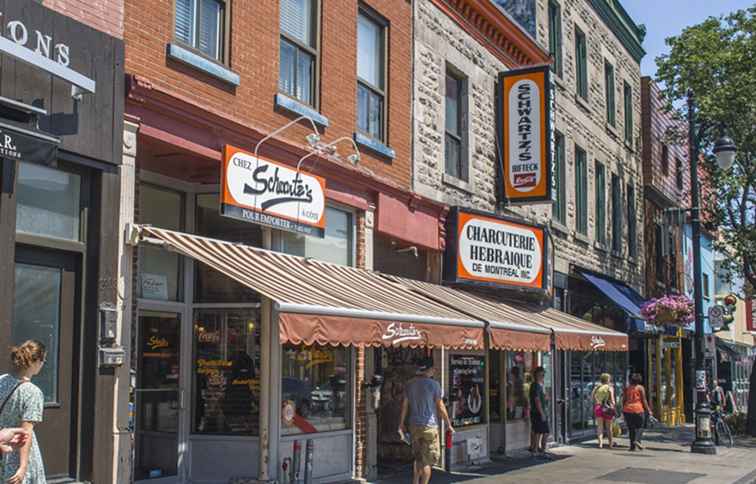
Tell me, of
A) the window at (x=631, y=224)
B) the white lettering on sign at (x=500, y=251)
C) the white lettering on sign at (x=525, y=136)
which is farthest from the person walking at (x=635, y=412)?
the window at (x=631, y=224)

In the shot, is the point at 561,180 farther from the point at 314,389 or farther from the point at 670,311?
the point at 314,389

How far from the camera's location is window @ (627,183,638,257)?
26.7 m

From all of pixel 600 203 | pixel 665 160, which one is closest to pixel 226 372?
pixel 600 203

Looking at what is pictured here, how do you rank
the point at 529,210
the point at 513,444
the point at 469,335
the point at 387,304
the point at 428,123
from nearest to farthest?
the point at 387,304 < the point at 469,335 < the point at 428,123 < the point at 513,444 < the point at 529,210

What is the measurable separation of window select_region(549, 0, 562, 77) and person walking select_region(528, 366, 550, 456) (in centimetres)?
793

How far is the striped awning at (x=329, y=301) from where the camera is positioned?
902 centimetres

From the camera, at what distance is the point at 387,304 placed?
11.0 metres

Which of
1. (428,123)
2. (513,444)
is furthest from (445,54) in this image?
(513,444)

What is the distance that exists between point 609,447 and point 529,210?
5429mm

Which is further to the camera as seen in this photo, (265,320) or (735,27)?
(735,27)

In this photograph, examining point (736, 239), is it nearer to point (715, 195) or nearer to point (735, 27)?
point (715, 195)

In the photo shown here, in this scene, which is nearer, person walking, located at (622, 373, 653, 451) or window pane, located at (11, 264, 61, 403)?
window pane, located at (11, 264, 61, 403)

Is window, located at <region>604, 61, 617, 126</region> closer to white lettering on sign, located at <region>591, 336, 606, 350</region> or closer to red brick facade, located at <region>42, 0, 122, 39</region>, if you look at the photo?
white lettering on sign, located at <region>591, 336, 606, 350</region>

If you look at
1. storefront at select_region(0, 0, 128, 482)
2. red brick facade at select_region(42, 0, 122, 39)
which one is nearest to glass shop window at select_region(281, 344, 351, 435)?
storefront at select_region(0, 0, 128, 482)
